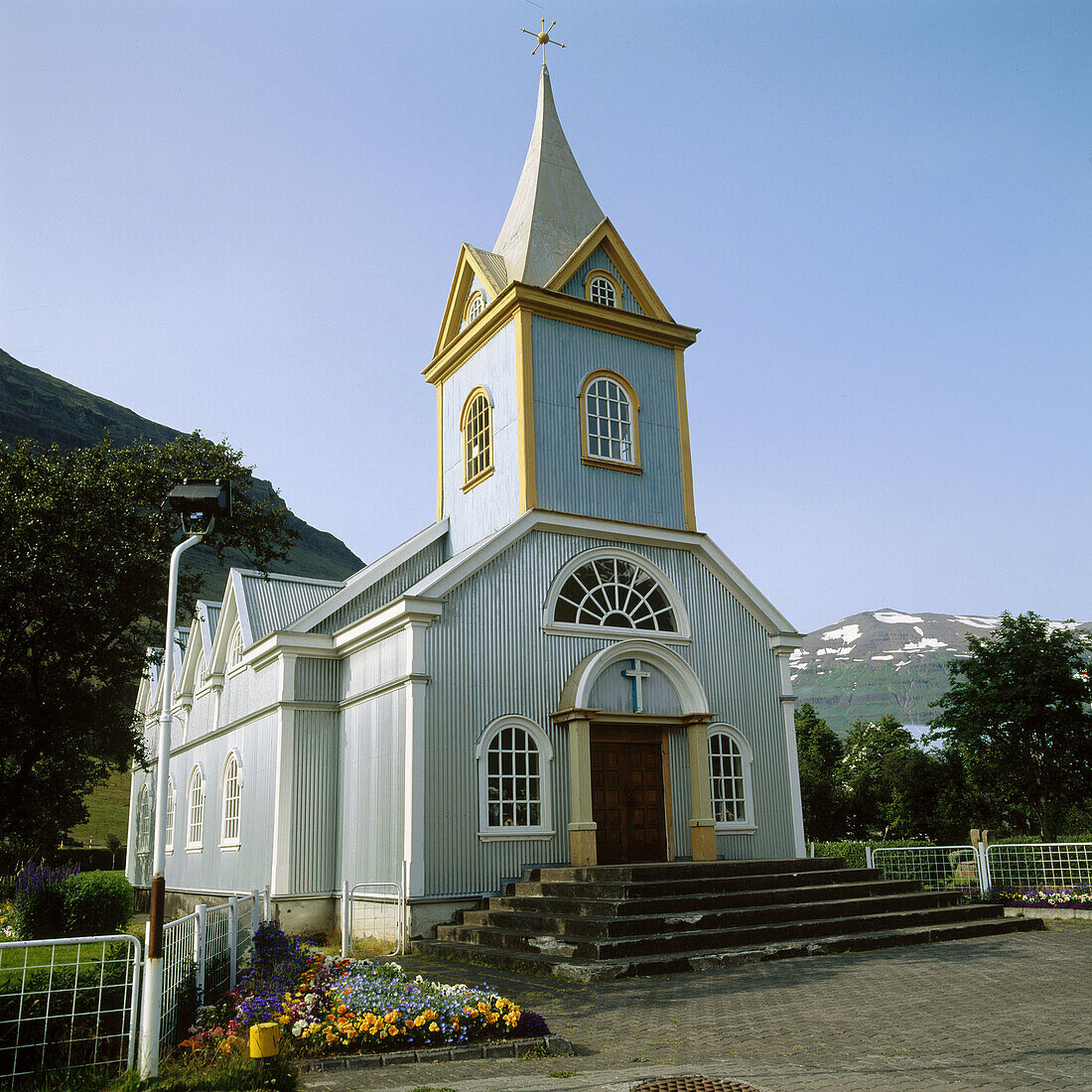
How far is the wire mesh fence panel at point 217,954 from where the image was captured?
951cm

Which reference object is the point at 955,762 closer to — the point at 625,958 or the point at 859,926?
the point at 859,926

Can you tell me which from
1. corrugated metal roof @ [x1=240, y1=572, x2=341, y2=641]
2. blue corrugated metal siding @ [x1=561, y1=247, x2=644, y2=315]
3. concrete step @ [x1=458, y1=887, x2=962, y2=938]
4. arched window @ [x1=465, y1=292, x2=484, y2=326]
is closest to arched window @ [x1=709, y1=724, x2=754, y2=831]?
concrete step @ [x1=458, y1=887, x2=962, y2=938]

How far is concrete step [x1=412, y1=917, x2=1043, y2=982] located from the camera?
38.7 feet

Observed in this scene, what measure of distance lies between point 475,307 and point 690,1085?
57.4 feet

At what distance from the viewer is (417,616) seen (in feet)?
52.9

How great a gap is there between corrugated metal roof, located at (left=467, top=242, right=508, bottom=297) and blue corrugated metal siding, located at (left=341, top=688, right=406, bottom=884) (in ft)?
29.2

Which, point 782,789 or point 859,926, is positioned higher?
point 782,789

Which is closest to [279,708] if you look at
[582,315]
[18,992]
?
[582,315]

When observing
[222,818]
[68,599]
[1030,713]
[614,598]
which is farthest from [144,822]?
[1030,713]

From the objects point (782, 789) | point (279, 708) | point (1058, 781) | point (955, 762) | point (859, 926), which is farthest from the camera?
point (955, 762)

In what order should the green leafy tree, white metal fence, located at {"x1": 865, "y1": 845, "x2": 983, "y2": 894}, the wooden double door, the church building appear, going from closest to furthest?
the church building, the wooden double door, white metal fence, located at {"x1": 865, "y1": 845, "x2": 983, "y2": 894}, the green leafy tree

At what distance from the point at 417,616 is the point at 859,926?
8113 millimetres

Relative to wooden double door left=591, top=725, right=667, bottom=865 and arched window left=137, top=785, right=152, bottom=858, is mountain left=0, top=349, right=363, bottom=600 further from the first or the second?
wooden double door left=591, top=725, right=667, bottom=865

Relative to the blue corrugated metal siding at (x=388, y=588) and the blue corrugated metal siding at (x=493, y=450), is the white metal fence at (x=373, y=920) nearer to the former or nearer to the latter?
the blue corrugated metal siding at (x=388, y=588)
